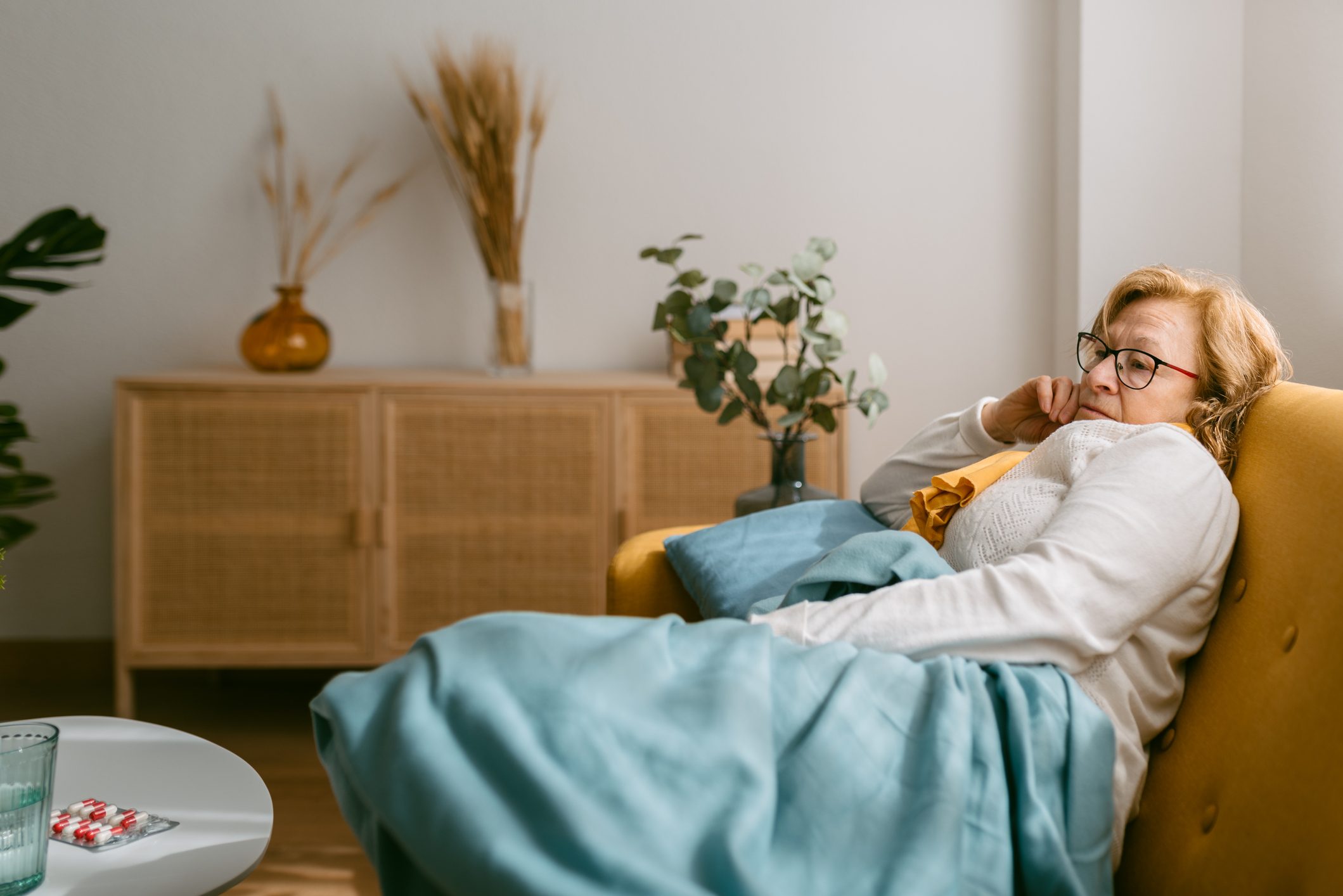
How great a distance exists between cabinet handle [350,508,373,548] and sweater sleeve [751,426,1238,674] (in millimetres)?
1790

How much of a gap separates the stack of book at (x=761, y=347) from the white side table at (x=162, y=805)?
1.74m

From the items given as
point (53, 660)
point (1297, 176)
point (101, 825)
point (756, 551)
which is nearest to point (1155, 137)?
point (1297, 176)

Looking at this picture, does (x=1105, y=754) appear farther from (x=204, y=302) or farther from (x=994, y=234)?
(x=204, y=302)

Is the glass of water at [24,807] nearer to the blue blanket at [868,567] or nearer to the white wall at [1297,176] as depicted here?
the blue blanket at [868,567]

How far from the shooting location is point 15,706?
3.00 meters

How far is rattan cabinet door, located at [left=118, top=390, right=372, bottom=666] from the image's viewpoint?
2.78 metres

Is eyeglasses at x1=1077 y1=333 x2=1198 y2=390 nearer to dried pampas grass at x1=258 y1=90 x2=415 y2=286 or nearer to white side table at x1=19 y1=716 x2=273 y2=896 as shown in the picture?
white side table at x1=19 y1=716 x2=273 y2=896

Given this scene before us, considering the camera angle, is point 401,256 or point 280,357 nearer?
point 280,357

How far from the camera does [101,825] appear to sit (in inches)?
45.1

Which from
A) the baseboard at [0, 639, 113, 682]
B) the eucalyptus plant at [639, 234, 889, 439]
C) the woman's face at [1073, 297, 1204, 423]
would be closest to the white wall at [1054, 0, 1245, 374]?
the eucalyptus plant at [639, 234, 889, 439]

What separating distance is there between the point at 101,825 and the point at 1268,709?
45.5 inches

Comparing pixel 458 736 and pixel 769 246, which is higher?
pixel 769 246

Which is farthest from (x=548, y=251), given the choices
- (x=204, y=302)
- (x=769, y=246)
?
(x=204, y=302)

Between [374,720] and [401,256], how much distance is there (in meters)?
2.44
